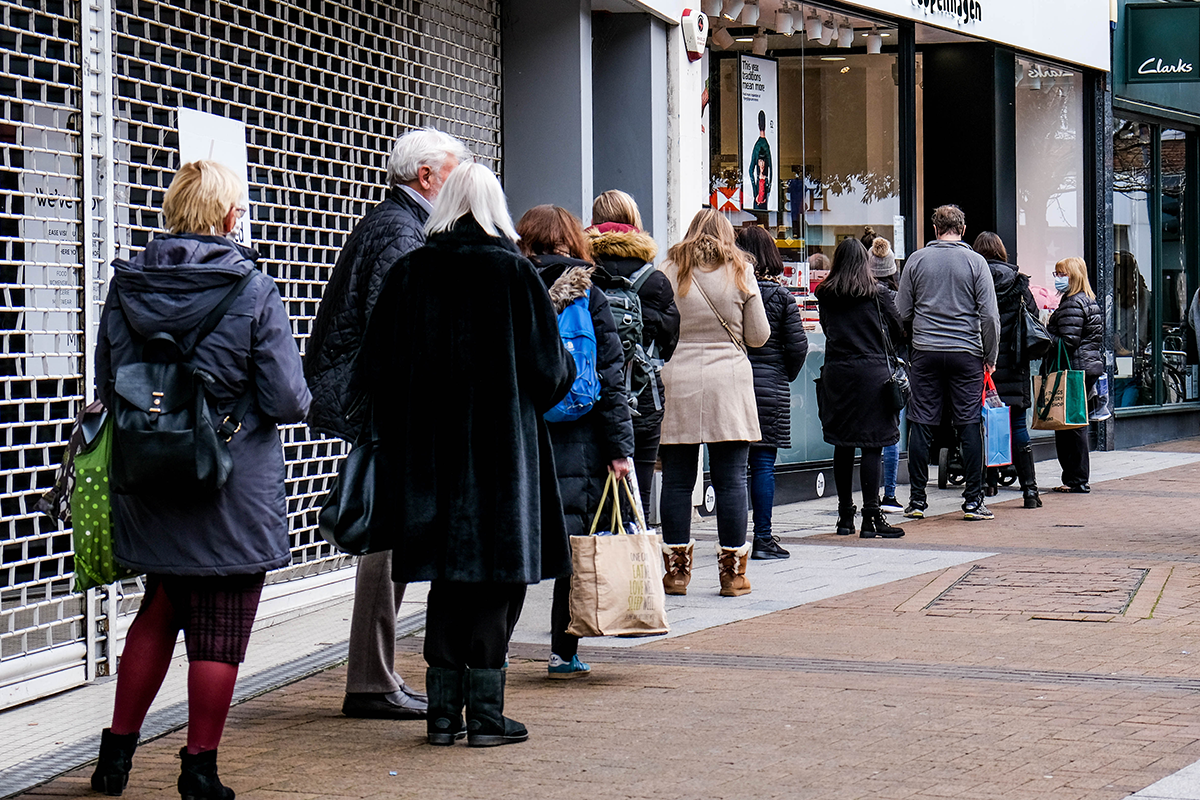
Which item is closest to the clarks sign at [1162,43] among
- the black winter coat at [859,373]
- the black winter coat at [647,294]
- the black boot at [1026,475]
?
the black boot at [1026,475]

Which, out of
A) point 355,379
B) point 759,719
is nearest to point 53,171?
point 355,379

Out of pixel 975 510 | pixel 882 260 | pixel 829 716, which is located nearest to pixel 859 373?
pixel 975 510

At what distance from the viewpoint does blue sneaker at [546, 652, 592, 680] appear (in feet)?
21.6

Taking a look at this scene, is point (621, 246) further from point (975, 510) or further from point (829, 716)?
point (975, 510)

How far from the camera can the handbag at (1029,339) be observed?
41.1ft

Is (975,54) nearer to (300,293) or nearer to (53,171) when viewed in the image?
(300,293)

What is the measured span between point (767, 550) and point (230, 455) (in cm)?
569

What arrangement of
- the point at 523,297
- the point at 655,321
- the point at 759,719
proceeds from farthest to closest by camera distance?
1. the point at 655,321
2. the point at 759,719
3. the point at 523,297

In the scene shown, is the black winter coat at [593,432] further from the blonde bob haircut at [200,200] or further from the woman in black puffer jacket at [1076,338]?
the woman in black puffer jacket at [1076,338]

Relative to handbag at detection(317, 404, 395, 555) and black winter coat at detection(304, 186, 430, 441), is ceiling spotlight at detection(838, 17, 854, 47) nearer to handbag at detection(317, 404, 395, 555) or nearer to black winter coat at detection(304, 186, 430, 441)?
black winter coat at detection(304, 186, 430, 441)

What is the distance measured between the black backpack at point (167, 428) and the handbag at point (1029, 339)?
29.4ft

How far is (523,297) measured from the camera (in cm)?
530

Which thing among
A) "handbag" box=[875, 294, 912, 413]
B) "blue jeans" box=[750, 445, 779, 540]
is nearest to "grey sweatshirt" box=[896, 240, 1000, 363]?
"handbag" box=[875, 294, 912, 413]

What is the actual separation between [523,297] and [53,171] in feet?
7.47
